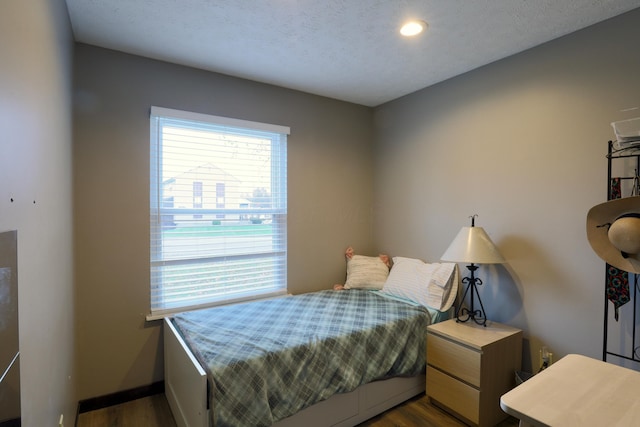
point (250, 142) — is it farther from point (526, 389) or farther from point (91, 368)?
point (526, 389)

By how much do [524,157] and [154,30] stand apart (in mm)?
2718

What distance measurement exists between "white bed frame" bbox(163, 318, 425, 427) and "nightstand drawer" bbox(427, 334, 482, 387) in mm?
297

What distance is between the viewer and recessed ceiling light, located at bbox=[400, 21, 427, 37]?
2.04 meters

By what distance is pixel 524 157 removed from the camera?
2.41 m

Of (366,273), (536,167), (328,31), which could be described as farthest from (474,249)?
(328,31)

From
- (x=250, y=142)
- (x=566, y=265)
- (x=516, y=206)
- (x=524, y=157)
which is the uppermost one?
(x=250, y=142)

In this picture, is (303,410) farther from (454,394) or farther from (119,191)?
(119,191)

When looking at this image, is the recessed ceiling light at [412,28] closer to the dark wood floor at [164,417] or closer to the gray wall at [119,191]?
the gray wall at [119,191]

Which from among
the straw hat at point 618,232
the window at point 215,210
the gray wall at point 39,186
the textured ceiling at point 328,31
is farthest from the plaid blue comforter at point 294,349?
the textured ceiling at point 328,31

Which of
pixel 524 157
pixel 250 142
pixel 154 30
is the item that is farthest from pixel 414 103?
Result: pixel 154 30

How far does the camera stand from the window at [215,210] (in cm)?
259

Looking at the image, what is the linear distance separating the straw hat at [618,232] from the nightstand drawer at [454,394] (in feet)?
3.67

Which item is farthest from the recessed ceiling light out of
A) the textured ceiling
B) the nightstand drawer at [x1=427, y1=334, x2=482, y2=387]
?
the nightstand drawer at [x1=427, y1=334, x2=482, y2=387]

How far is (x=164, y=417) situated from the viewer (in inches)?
89.0
